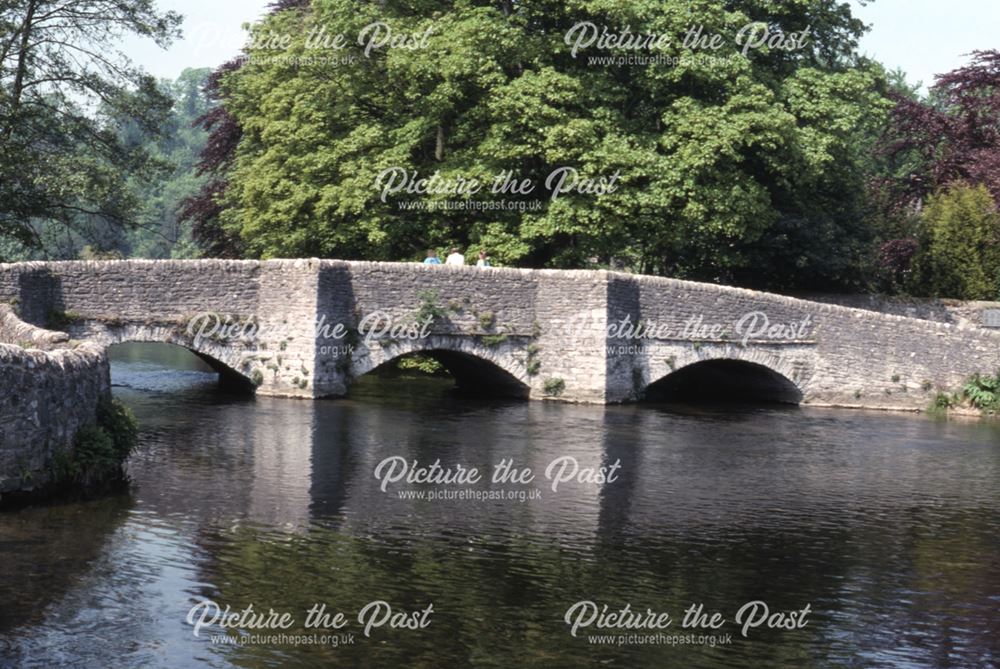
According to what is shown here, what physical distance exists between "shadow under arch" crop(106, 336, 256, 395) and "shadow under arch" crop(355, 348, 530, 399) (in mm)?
2732

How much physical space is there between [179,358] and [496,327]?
52.8 feet

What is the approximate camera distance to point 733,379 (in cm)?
3189

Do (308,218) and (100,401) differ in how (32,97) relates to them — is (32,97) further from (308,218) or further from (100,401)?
(100,401)

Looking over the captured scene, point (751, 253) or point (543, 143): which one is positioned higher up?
point (543, 143)

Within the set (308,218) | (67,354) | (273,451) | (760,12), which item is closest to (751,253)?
(760,12)

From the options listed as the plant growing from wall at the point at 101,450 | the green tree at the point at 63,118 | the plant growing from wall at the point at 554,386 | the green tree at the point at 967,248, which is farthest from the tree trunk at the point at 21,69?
the green tree at the point at 967,248

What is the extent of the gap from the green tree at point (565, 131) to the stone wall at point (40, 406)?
16.0 metres

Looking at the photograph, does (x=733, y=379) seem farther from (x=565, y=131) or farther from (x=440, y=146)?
(x=440, y=146)

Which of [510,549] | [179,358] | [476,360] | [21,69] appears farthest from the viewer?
[179,358]

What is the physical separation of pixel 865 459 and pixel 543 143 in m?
11.5

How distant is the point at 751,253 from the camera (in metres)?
34.3

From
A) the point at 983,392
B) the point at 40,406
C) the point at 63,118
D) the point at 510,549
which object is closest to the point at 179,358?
the point at 63,118

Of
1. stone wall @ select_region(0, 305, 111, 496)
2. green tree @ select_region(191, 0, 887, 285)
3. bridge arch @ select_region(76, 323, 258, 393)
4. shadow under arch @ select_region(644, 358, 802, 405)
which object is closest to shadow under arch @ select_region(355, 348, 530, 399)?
bridge arch @ select_region(76, 323, 258, 393)

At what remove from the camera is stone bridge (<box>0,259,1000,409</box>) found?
978 inches
